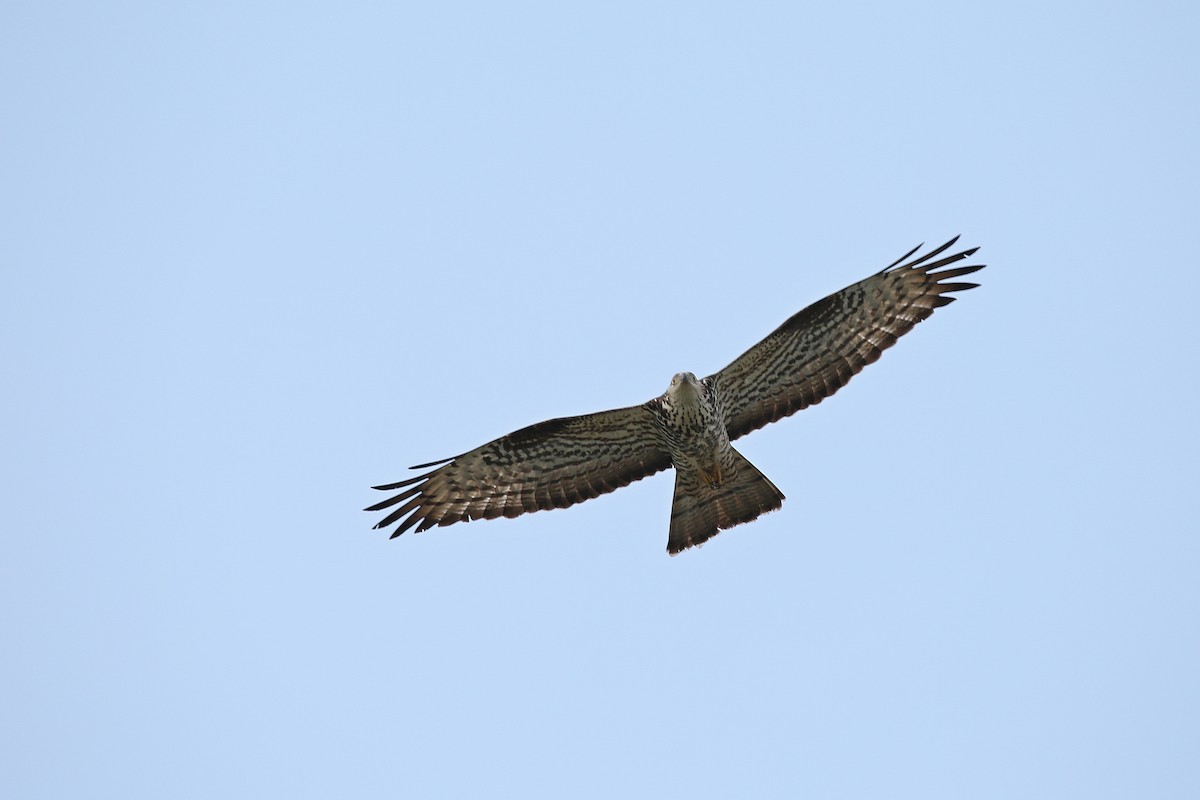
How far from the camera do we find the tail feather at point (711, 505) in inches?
656

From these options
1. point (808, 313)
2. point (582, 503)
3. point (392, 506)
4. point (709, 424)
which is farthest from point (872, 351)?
point (392, 506)

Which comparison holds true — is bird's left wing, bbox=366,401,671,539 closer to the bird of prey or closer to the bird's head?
the bird of prey

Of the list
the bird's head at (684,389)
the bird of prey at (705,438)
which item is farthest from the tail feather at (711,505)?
the bird's head at (684,389)

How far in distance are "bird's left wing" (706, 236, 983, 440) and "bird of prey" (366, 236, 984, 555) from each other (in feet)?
0.03

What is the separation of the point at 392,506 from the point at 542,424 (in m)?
1.81

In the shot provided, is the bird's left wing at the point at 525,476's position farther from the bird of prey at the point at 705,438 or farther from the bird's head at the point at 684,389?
the bird's head at the point at 684,389

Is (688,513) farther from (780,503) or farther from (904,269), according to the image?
(904,269)

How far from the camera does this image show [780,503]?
16.6 metres

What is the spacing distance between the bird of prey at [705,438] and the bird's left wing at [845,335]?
10 millimetres

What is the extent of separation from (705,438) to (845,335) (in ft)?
5.94

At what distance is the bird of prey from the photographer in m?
16.3

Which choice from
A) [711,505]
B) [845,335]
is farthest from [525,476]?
[845,335]

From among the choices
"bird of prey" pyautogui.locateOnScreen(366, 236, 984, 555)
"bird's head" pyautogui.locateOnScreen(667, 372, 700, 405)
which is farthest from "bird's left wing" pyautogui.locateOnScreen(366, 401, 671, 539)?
"bird's head" pyautogui.locateOnScreen(667, 372, 700, 405)

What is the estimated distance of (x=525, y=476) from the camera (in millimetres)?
17062
